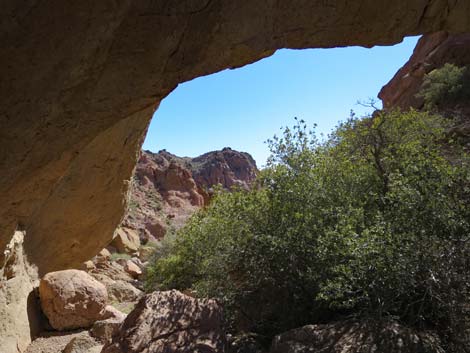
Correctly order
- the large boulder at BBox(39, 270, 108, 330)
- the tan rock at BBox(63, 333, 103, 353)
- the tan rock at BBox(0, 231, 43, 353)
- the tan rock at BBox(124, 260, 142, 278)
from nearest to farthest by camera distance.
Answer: the tan rock at BBox(0, 231, 43, 353) < the tan rock at BBox(63, 333, 103, 353) < the large boulder at BBox(39, 270, 108, 330) < the tan rock at BBox(124, 260, 142, 278)

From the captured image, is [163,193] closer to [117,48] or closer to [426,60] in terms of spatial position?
[426,60]

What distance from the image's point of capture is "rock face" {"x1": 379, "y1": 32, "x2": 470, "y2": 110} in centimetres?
2730

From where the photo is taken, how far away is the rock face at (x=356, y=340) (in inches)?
184

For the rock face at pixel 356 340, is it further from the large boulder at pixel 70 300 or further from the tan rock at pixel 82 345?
the large boulder at pixel 70 300

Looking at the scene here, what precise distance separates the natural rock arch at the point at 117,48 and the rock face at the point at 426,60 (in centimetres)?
2239

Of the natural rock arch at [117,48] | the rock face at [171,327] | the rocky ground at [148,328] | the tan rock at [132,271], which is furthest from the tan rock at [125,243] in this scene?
the natural rock arch at [117,48]

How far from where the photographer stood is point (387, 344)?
4715mm

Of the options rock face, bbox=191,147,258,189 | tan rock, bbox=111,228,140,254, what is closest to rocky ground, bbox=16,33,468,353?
tan rock, bbox=111,228,140,254

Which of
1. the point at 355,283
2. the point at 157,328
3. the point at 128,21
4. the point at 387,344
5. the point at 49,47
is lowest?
the point at 157,328

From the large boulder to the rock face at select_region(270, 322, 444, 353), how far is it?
4.78 m

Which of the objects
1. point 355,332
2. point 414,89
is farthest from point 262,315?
point 414,89

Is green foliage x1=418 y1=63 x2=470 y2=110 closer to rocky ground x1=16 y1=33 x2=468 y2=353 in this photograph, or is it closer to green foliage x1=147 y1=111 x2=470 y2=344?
green foliage x1=147 y1=111 x2=470 y2=344

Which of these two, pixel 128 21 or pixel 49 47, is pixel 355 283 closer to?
pixel 128 21

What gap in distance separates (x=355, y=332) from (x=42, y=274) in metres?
6.80
